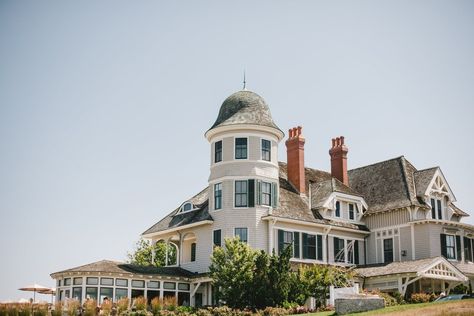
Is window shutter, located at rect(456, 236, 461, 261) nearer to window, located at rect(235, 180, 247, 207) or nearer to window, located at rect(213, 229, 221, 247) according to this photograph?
window, located at rect(235, 180, 247, 207)

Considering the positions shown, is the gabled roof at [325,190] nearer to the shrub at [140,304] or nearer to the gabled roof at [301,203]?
the gabled roof at [301,203]

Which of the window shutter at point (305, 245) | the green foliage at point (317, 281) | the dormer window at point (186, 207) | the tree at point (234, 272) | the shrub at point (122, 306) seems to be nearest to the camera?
the shrub at point (122, 306)

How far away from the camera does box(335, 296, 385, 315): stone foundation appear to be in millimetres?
29000

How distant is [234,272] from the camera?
3516 cm

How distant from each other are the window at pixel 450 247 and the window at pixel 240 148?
14686 millimetres

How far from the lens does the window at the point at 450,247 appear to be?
1724 inches

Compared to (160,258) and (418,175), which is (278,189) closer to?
(418,175)

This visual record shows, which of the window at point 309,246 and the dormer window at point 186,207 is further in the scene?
the dormer window at point 186,207

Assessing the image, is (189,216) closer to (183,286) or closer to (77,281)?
(183,286)

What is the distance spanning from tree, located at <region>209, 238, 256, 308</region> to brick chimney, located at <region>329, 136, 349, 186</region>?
46.3 feet

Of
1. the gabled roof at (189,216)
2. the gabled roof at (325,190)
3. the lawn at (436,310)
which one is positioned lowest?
the lawn at (436,310)

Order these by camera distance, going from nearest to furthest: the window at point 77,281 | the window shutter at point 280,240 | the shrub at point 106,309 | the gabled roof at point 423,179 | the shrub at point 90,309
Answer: the shrub at point 90,309, the shrub at point 106,309, the window at point 77,281, the window shutter at point 280,240, the gabled roof at point 423,179

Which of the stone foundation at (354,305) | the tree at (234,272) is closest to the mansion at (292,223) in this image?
the tree at (234,272)

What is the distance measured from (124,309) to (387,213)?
2019cm
